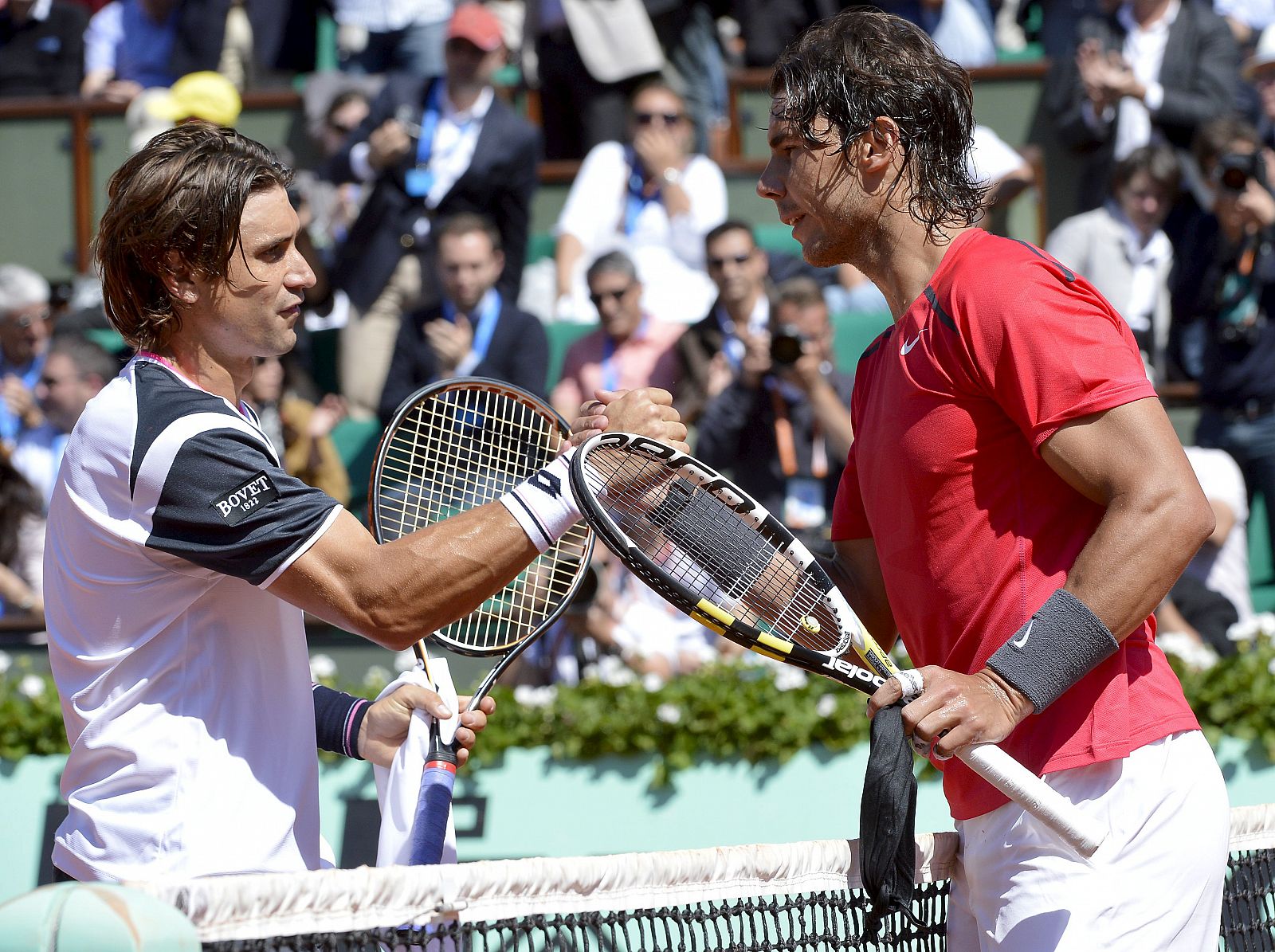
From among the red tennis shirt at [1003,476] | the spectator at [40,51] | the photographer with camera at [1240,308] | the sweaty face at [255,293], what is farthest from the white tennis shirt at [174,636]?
the spectator at [40,51]

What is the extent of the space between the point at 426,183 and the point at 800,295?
2350mm

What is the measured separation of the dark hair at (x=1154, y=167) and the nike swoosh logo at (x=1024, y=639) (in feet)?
18.2

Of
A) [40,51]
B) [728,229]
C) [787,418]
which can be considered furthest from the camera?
[40,51]

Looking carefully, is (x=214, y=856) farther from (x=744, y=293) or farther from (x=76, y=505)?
(x=744, y=293)

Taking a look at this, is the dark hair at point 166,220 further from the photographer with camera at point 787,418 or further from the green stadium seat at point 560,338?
the green stadium seat at point 560,338

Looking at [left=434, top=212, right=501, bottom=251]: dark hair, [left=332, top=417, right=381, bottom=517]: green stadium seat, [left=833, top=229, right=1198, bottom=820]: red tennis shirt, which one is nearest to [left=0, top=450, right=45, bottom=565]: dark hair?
[left=332, top=417, right=381, bottom=517]: green stadium seat

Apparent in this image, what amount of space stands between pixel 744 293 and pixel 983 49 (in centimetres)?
299

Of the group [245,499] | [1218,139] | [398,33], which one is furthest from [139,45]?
[245,499]

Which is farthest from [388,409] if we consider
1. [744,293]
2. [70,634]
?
[70,634]

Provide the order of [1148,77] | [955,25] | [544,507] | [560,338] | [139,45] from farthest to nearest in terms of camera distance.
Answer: [139,45]
[955,25]
[1148,77]
[560,338]
[544,507]

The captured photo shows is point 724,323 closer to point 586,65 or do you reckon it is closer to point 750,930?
point 586,65

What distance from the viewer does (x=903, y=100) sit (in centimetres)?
253

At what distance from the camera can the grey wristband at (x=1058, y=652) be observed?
85.4 inches

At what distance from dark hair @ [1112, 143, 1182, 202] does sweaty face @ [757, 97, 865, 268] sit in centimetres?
505
